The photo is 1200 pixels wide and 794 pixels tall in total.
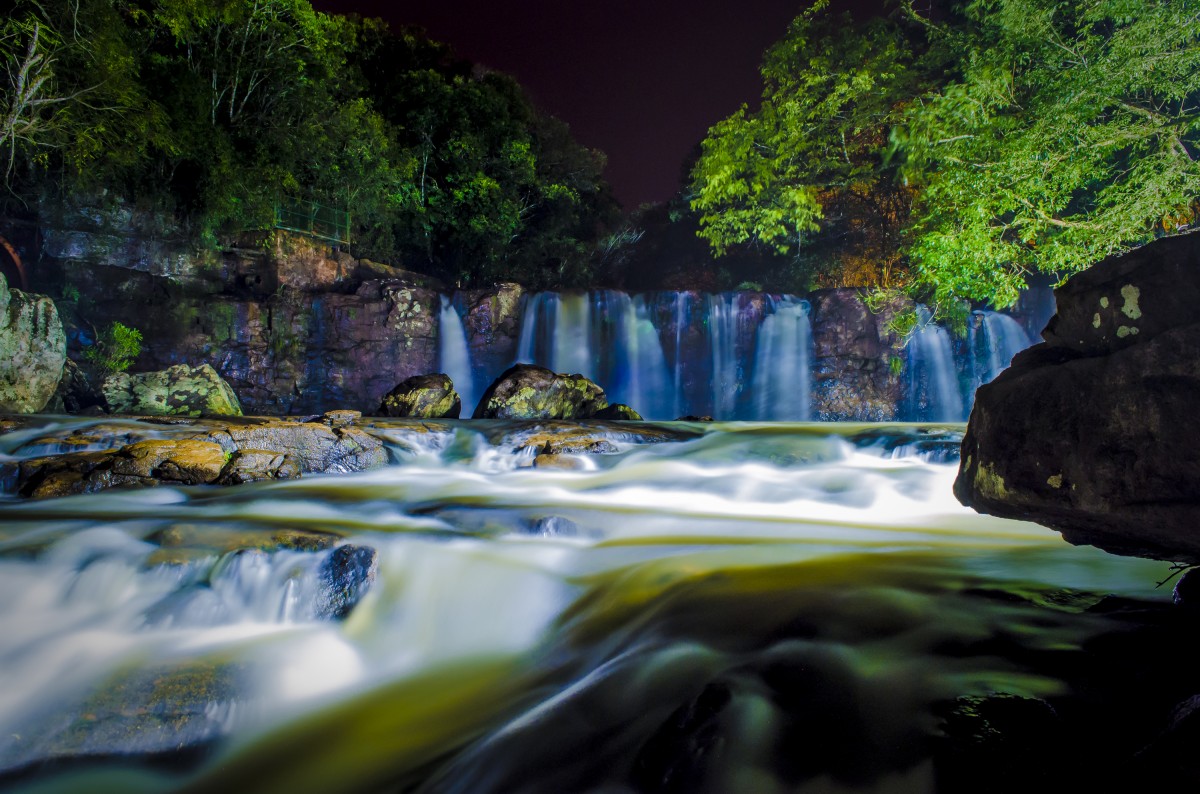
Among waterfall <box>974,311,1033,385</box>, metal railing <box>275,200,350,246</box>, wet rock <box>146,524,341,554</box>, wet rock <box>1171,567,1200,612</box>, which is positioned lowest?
wet rock <box>146,524,341,554</box>

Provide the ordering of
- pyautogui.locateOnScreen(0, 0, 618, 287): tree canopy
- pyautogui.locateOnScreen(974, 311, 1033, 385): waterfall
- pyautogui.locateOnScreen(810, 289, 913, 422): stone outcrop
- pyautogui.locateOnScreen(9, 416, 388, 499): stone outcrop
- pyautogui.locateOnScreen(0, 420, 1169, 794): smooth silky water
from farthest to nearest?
pyautogui.locateOnScreen(810, 289, 913, 422): stone outcrop < pyautogui.locateOnScreen(974, 311, 1033, 385): waterfall < pyautogui.locateOnScreen(0, 0, 618, 287): tree canopy < pyautogui.locateOnScreen(9, 416, 388, 499): stone outcrop < pyautogui.locateOnScreen(0, 420, 1169, 794): smooth silky water

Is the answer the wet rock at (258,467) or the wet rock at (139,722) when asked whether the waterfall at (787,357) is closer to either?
the wet rock at (258,467)

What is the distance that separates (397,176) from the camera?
1900cm

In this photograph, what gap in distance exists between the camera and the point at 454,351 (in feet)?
57.5

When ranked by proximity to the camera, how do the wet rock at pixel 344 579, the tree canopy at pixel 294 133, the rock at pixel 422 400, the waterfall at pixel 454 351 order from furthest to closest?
the waterfall at pixel 454 351 → the rock at pixel 422 400 → the tree canopy at pixel 294 133 → the wet rock at pixel 344 579

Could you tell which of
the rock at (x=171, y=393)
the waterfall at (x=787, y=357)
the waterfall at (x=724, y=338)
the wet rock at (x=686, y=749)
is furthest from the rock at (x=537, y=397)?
the wet rock at (x=686, y=749)

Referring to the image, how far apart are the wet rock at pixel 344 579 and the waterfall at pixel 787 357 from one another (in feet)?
52.9

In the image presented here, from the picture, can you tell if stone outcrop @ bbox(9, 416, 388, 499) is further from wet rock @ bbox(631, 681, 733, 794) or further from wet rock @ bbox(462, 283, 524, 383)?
wet rock @ bbox(462, 283, 524, 383)

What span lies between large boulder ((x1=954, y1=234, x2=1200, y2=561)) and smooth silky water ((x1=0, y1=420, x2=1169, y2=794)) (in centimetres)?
55

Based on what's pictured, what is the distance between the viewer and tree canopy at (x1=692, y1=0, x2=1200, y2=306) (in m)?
8.11

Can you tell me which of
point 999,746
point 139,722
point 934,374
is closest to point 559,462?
point 139,722

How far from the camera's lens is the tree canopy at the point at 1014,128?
811cm

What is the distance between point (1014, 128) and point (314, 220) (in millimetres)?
17278

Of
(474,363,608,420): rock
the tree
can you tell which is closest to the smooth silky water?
the tree
